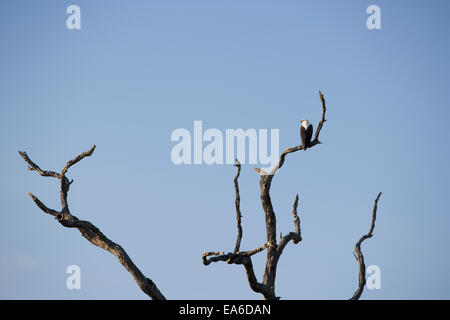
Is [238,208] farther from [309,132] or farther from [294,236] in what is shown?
[309,132]

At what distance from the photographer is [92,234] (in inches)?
410

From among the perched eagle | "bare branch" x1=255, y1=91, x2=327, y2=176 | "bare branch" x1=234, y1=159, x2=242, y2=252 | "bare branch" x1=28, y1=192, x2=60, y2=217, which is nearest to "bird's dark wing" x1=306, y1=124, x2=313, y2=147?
the perched eagle

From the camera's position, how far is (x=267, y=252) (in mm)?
11047

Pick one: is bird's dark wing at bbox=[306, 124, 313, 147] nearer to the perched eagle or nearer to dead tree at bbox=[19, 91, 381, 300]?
the perched eagle

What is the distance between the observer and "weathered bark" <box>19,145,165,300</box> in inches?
396

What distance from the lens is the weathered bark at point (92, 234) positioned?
1005 cm

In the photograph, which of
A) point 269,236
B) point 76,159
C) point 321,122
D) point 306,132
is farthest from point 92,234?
point 306,132
